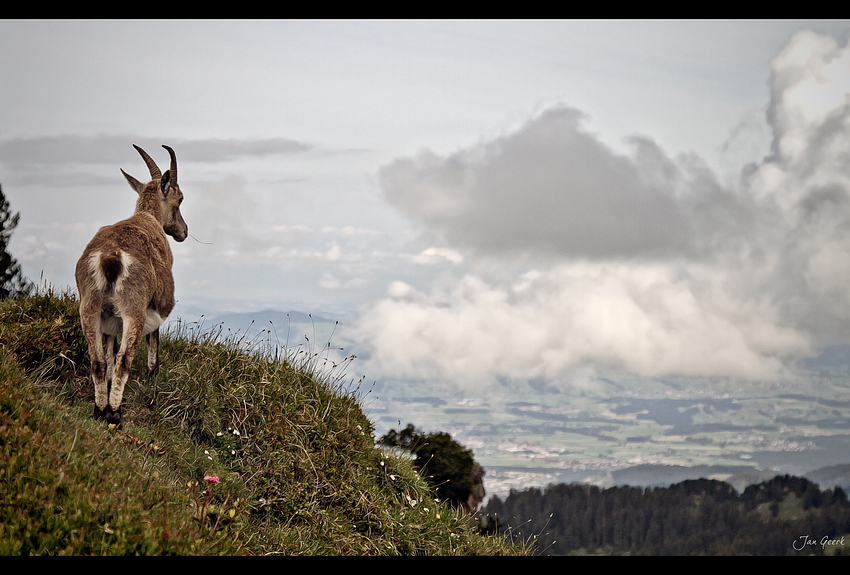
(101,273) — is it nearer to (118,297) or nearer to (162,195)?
(118,297)

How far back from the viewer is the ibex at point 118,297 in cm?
819

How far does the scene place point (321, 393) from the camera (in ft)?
36.8

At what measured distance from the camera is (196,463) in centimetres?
909

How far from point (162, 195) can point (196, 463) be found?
4.18m

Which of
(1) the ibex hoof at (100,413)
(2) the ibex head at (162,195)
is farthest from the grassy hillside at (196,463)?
(2) the ibex head at (162,195)

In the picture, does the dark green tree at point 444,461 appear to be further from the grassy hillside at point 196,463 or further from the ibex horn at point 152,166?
the ibex horn at point 152,166

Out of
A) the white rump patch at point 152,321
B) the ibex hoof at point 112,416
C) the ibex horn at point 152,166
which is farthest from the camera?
the ibex horn at point 152,166

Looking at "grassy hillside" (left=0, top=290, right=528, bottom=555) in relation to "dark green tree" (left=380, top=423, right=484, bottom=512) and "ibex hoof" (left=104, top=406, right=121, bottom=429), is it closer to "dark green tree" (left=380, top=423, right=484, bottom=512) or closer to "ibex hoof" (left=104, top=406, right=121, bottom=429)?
"ibex hoof" (left=104, top=406, right=121, bottom=429)

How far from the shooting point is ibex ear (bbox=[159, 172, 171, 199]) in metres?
10.2

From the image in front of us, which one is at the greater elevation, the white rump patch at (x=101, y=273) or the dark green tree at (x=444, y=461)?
the white rump patch at (x=101, y=273)
